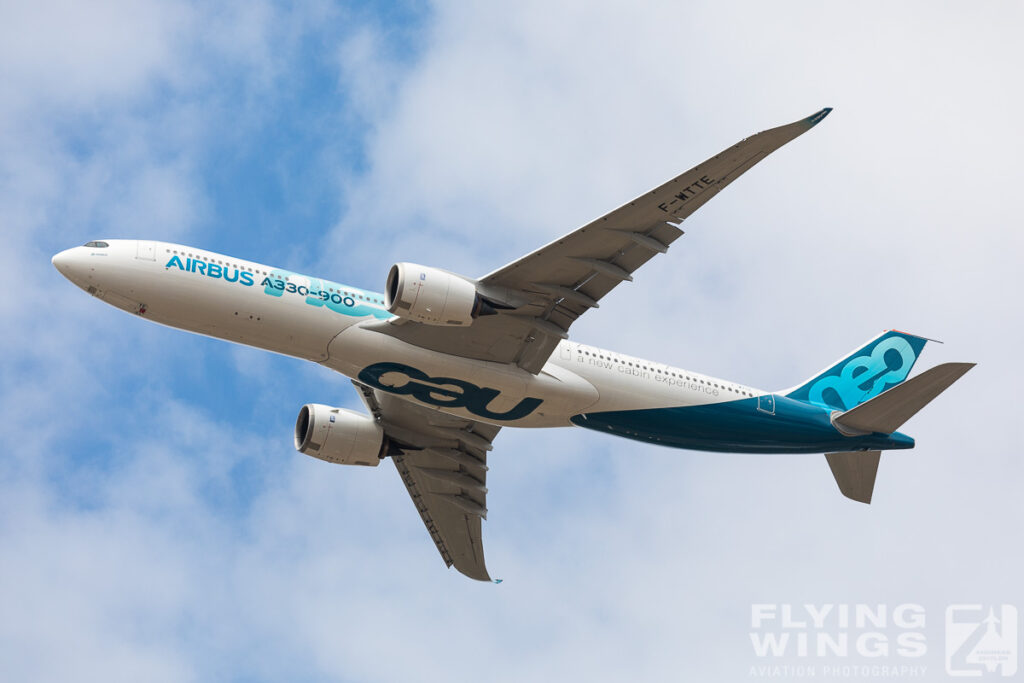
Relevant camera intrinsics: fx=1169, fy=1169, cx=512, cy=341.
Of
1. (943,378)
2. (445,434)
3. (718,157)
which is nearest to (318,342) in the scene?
(445,434)

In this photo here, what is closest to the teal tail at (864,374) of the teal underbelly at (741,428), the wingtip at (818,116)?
the teal underbelly at (741,428)

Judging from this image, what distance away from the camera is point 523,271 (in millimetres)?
35094

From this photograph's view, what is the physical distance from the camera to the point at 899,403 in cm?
3894

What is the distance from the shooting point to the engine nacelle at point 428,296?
3391 centimetres

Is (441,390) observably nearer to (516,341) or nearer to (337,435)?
(516,341)

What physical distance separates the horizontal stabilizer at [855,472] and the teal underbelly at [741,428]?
5.96 feet

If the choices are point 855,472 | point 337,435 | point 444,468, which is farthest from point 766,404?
point 337,435

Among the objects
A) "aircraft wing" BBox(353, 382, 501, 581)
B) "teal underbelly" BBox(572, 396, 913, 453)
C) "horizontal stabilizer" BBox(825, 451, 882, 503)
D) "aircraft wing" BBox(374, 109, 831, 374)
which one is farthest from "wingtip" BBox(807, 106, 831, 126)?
"aircraft wing" BBox(353, 382, 501, 581)

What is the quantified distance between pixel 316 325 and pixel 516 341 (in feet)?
20.2

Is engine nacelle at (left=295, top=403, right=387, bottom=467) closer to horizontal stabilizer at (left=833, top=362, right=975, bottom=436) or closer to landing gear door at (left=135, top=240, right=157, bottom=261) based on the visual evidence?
landing gear door at (left=135, top=240, right=157, bottom=261)

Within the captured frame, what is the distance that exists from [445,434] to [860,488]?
15471mm

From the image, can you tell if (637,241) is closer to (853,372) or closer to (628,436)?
(628,436)

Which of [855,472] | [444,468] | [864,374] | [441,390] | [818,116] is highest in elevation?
[818,116]

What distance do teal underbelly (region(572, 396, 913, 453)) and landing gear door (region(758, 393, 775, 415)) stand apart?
48 mm
